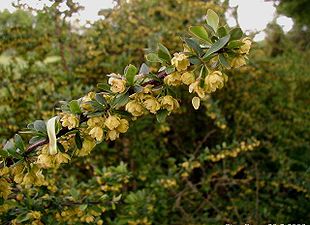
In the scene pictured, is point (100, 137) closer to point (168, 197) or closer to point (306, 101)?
point (168, 197)

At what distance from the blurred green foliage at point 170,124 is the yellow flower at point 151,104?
1304mm

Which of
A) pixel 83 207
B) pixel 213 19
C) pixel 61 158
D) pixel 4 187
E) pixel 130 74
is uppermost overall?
pixel 213 19

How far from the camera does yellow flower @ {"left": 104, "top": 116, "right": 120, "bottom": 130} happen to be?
91cm

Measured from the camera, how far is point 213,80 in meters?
0.86

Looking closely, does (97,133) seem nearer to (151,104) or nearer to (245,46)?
(151,104)

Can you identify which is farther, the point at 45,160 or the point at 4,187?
the point at 4,187

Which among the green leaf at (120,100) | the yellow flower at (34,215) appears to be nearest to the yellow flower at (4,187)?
the yellow flower at (34,215)

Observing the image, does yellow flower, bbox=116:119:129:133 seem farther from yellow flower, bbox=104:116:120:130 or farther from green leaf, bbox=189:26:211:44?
green leaf, bbox=189:26:211:44

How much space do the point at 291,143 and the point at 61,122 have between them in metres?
3.50

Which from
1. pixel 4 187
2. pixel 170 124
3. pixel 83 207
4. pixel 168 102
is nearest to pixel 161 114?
pixel 168 102

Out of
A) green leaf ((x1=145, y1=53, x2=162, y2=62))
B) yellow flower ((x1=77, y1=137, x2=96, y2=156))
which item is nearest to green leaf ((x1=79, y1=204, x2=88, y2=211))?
yellow flower ((x1=77, y1=137, x2=96, y2=156))

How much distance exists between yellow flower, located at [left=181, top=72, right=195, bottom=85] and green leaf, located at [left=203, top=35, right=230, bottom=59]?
2.3 inches

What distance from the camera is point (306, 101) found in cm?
457

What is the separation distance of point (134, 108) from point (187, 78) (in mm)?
147
